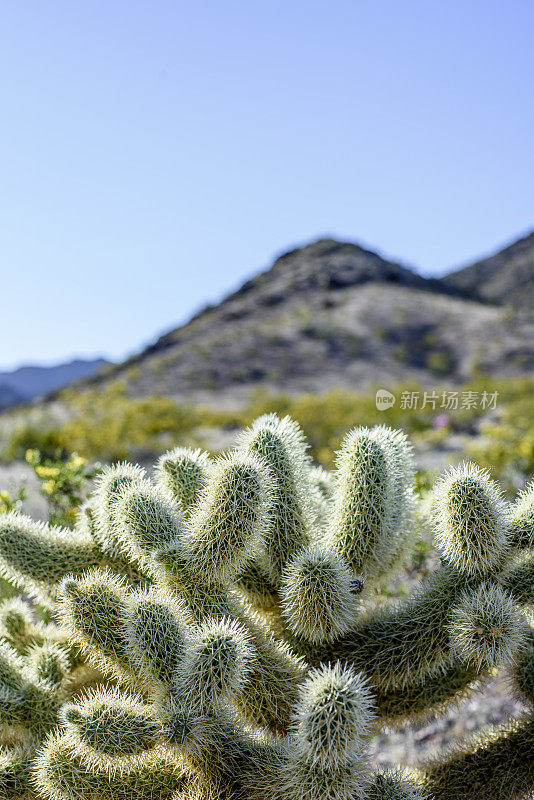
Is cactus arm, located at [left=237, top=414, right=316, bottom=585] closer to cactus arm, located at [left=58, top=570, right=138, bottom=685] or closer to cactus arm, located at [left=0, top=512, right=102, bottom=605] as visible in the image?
cactus arm, located at [left=58, top=570, right=138, bottom=685]

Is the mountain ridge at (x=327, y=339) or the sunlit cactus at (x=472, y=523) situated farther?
the mountain ridge at (x=327, y=339)

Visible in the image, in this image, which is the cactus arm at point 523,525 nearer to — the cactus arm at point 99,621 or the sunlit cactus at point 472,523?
the sunlit cactus at point 472,523

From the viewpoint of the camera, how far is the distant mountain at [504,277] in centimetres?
3856

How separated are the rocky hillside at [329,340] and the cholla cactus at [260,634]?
16.5 meters

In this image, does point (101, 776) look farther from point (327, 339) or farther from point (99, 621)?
point (327, 339)

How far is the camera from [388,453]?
2.12 metres

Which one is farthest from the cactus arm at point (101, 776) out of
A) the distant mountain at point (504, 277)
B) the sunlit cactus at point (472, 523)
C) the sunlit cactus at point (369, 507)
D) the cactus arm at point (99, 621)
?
the distant mountain at point (504, 277)

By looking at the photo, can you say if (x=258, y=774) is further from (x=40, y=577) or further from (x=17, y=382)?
(x=17, y=382)

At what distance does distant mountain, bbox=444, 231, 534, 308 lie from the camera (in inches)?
1518

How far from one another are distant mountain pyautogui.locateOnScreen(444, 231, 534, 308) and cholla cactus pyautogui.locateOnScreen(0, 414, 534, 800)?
35.6 meters

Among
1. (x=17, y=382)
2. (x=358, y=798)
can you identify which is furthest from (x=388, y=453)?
(x=17, y=382)

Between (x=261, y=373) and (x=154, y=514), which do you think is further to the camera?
(x=261, y=373)

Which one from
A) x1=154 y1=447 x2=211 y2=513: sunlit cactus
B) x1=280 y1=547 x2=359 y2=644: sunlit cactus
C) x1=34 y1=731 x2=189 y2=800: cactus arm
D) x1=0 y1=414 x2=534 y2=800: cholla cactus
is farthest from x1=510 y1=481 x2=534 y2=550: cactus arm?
x1=34 y1=731 x2=189 y2=800: cactus arm

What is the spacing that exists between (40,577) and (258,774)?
36.1 inches
